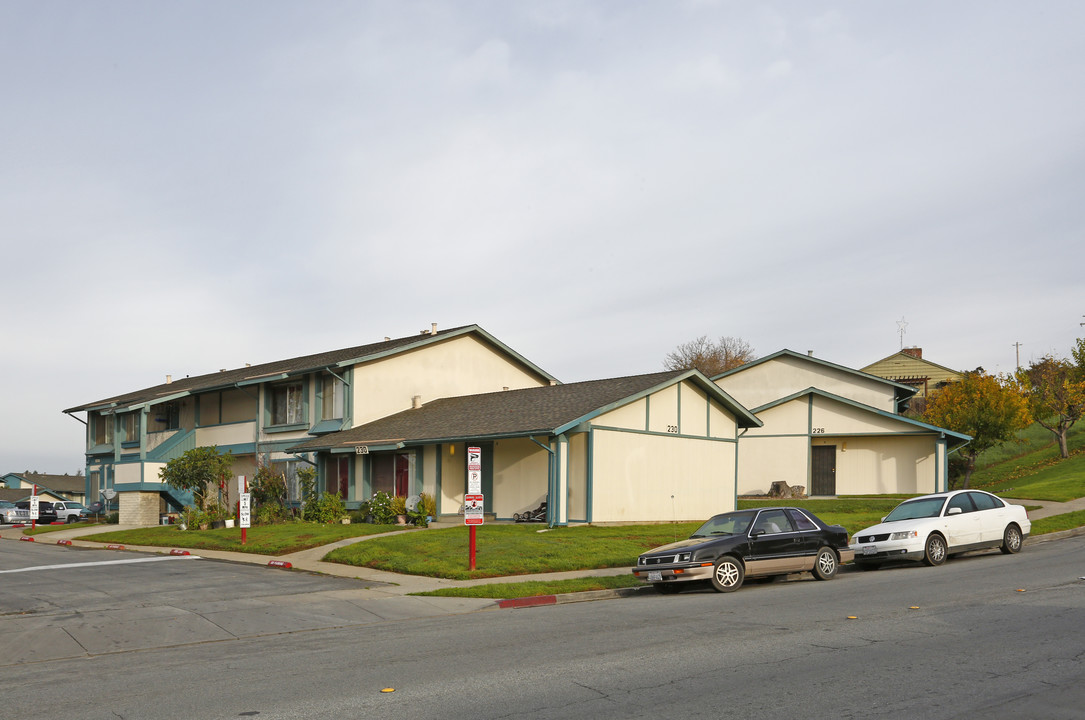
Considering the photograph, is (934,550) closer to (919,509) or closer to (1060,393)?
(919,509)

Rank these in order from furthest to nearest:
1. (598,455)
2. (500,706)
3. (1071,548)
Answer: (598,455), (1071,548), (500,706)

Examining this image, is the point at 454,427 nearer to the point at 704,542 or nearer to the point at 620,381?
the point at 620,381

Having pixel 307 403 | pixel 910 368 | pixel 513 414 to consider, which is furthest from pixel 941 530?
pixel 910 368

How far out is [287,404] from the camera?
1432 inches

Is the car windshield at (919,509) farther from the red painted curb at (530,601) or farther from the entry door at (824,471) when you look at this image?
the entry door at (824,471)

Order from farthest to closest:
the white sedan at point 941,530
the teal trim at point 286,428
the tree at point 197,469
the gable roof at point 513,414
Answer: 1. the teal trim at point 286,428
2. the tree at point 197,469
3. the gable roof at point 513,414
4. the white sedan at point 941,530

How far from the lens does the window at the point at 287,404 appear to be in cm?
3581

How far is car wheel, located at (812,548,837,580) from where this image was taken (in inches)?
654

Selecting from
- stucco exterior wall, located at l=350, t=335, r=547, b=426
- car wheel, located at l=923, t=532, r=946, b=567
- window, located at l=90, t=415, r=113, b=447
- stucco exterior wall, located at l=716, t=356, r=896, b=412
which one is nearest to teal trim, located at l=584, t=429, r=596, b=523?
car wheel, located at l=923, t=532, r=946, b=567

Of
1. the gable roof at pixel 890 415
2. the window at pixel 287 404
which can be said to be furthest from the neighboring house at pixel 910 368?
the window at pixel 287 404

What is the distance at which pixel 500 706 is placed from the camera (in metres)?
7.44

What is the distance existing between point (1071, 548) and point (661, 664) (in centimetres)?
1439

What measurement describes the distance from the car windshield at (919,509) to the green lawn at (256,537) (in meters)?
13.3

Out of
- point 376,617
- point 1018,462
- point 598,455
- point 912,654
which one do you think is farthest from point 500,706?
point 1018,462
